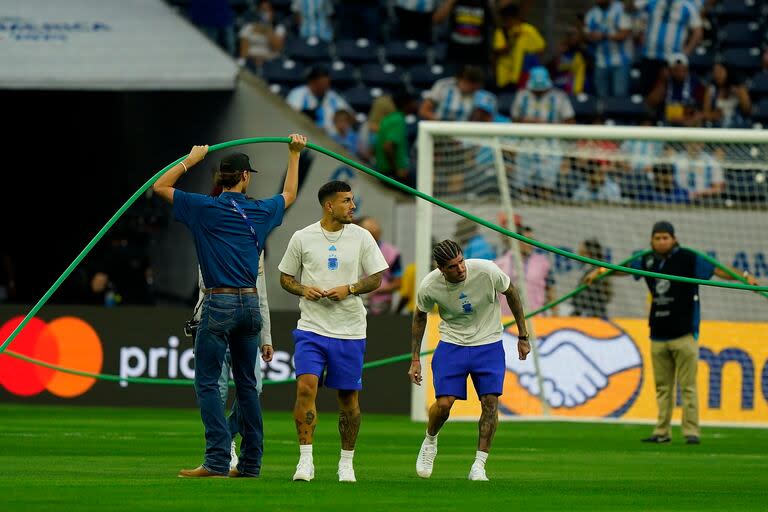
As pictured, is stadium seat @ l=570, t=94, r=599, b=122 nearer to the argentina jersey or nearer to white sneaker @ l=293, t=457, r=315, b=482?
the argentina jersey

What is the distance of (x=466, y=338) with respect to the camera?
12797 mm

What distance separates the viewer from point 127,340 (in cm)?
2181

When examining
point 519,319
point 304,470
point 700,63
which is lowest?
point 304,470

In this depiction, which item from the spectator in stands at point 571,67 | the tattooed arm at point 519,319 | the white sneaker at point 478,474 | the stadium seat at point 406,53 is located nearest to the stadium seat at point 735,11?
the spectator in stands at point 571,67

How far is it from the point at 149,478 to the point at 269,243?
12558 mm

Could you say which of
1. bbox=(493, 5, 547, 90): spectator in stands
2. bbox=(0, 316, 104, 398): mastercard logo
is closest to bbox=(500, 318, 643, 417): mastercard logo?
bbox=(0, 316, 104, 398): mastercard logo

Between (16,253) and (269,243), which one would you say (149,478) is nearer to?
(269,243)

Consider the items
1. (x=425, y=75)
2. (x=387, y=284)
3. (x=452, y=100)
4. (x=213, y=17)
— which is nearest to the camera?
(x=387, y=284)

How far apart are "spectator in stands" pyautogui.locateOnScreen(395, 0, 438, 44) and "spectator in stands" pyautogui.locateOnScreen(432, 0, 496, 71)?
89 centimetres

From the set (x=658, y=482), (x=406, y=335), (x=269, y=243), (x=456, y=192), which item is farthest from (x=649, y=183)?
(x=658, y=482)

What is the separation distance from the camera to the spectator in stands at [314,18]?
27656mm

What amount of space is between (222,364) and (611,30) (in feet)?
53.2

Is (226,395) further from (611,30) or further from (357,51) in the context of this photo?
(357,51)

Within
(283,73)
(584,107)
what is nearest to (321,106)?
(283,73)
